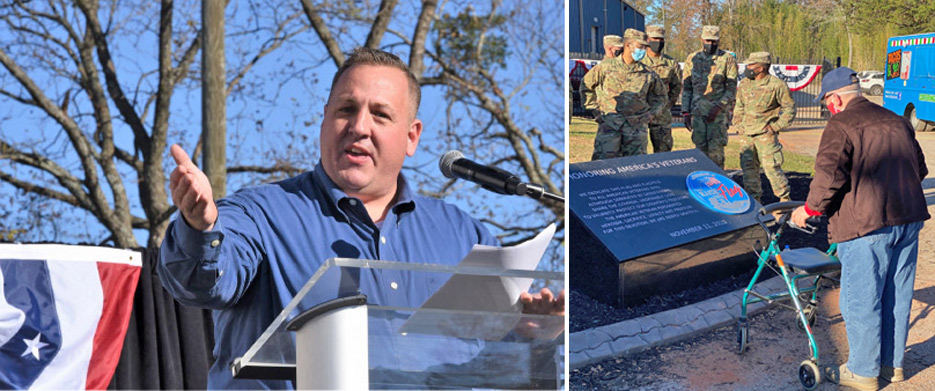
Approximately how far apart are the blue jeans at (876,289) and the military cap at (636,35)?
Answer: 2159 mm

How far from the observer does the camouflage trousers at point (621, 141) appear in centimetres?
557

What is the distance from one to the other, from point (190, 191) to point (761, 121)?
4.68 metres

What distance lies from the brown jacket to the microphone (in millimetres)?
2115

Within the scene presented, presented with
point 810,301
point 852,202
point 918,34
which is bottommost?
point 810,301

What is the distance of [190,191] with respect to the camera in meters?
1.37

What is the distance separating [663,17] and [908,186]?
210cm

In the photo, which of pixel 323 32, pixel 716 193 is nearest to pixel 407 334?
pixel 716 193

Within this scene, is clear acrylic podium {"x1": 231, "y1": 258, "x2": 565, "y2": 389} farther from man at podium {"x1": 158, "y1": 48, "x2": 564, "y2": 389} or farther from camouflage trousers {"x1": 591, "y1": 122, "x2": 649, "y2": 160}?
camouflage trousers {"x1": 591, "y1": 122, "x2": 649, "y2": 160}

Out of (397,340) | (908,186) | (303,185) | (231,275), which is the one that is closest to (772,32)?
(908,186)

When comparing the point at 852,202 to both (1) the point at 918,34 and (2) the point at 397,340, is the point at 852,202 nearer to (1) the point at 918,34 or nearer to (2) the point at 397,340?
(1) the point at 918,34

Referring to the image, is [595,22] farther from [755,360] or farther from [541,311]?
[541,311]

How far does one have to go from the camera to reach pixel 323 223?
8.24 feet

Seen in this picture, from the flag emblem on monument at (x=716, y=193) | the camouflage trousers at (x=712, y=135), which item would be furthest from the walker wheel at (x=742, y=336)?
the camouflage trousers at (x=712, y=135)

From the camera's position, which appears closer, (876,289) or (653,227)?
(876,289)
